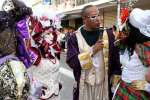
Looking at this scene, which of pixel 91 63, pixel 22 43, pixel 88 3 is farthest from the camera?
pixel 88 3

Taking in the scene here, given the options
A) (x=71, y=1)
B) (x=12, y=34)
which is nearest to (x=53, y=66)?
(x=12, y=34)

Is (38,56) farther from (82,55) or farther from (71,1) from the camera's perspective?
(71,1)

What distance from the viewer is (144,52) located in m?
3.64

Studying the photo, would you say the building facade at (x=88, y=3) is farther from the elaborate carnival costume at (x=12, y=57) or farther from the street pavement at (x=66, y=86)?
the elaborate carnival costume at (x=12, y=57)

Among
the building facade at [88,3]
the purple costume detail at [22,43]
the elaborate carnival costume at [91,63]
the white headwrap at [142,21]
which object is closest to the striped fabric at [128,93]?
the white headwrap at [142,21]

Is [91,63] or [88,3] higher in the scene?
[91,63]

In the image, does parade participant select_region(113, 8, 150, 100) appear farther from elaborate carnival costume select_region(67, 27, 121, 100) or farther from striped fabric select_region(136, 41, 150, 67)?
elaborate carnival costume select_region(67, 27, 121, 100)

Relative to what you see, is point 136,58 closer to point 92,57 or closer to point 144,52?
point 144,52

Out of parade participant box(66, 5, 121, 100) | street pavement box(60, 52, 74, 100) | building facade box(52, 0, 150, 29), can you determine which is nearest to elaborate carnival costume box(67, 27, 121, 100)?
parade participant box(66, 5, 121, 100)

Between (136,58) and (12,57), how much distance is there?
4.15 ft

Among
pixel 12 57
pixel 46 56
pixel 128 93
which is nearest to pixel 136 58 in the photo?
pixel 128 93

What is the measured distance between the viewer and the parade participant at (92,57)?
4.78 metres

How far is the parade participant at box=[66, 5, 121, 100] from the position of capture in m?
4.78

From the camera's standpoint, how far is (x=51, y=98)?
541 centimetres
